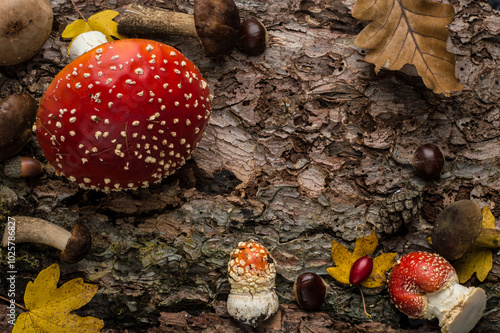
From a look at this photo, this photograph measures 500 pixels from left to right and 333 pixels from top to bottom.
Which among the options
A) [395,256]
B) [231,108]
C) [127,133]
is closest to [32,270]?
[127,133]

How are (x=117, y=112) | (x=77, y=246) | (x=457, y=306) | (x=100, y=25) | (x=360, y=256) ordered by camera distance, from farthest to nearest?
(x=100, y=25) < (x=360, y=256) < (x=77, y=246) < (x=457, y=306) < (x=117, y=112)

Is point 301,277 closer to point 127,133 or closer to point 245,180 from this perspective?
point 245,180

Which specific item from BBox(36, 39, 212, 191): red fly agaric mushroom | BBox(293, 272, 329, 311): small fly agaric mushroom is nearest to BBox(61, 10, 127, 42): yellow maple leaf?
BBox(36, 39, 212, 191): red fly agaric mushroom

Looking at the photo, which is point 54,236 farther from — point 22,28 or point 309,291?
point 309,291

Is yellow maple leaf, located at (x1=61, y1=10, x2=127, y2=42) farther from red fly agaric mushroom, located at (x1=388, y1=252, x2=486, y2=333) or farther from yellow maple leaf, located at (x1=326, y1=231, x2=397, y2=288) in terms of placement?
red fly agaric mushroom, located at (x1=388, y1=252, x2=486, y2=333)

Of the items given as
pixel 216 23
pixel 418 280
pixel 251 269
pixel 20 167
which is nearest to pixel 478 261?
pixel 418 280

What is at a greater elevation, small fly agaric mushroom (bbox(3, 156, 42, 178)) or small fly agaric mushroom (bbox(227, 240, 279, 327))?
small fly agaric mushroom (bbox(3, 156, 42, 178))
